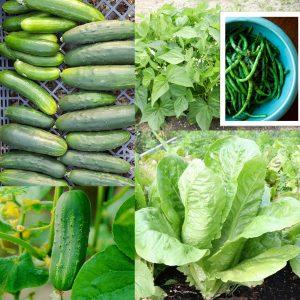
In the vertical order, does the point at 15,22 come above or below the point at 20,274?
above

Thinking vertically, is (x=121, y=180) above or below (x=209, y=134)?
below

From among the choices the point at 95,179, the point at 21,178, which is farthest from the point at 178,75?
the point at 21,178

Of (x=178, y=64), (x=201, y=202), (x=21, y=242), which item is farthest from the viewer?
(x=178, y=64)

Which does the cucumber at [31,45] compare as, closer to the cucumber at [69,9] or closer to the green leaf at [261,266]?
the cucumber at [69,9]

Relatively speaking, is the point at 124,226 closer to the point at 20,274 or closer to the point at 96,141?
the point at 96,141

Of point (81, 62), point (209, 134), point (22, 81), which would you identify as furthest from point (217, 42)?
point (22, 81)

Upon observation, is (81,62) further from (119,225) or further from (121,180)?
(119,225)
